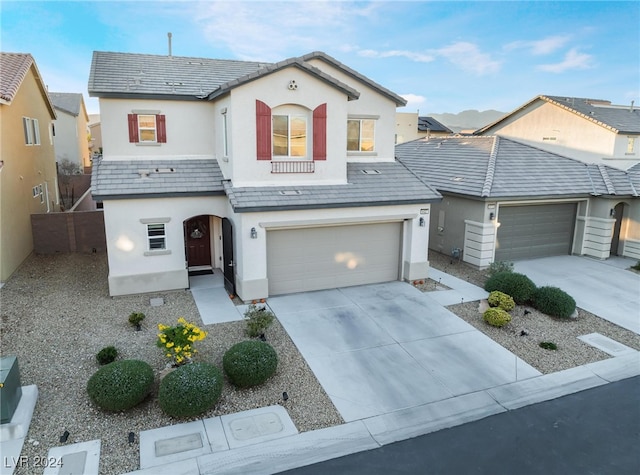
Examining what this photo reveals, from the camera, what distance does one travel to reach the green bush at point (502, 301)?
1199 cm

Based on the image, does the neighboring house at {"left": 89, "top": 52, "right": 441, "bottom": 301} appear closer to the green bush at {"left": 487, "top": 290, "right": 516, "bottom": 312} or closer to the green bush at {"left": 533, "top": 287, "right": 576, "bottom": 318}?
the green bush at {"left": 487, "top": 290, "right": 516, "bottom": 312}

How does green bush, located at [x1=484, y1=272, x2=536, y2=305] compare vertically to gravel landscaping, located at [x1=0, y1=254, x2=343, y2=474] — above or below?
above

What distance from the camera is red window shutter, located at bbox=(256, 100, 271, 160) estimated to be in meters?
12.4

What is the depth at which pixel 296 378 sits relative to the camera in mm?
8781

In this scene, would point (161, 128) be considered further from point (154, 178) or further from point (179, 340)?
point (179, 340)

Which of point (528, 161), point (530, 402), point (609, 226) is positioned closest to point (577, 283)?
point (609, 226)

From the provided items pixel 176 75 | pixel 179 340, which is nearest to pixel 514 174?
pixel 176 75

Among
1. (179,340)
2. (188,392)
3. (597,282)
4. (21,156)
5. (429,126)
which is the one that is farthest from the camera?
(429,126)

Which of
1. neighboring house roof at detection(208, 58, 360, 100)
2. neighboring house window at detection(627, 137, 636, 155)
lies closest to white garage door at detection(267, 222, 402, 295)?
neighboring house roof at detection(208, 58, 360, 100)

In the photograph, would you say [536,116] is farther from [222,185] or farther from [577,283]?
[222,185]

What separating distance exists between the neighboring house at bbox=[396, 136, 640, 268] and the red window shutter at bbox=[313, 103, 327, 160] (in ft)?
18.4

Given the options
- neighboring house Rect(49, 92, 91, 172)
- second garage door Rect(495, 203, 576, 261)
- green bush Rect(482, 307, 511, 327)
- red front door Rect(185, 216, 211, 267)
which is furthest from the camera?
neighboring house Rect(49, 92, 91, 172)

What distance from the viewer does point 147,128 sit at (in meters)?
14.2

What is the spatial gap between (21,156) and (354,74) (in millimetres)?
13060
